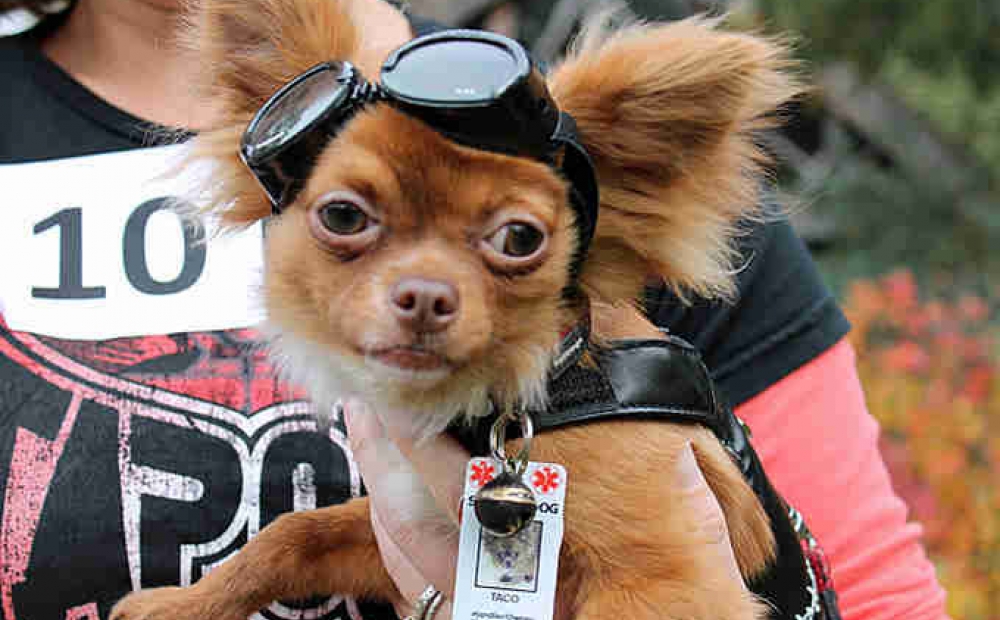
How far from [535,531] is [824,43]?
24.1 feet

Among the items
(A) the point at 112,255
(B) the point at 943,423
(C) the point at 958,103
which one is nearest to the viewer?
(A) the point at 112,255

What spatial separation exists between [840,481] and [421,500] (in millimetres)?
979

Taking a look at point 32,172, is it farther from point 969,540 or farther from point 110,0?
point 969,540

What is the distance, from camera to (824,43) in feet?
27.3

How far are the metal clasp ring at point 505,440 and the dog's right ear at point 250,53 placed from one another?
0.59 metres

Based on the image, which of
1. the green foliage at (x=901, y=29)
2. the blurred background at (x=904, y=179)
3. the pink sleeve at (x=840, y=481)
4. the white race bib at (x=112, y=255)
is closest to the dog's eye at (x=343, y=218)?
the white race bib at (x=112, y=255)

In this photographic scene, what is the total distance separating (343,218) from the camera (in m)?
1.72

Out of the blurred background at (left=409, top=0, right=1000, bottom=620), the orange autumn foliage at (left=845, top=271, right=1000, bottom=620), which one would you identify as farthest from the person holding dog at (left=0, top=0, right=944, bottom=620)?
the blurred background at (left=409, top=0, right=1000, bottom=620)

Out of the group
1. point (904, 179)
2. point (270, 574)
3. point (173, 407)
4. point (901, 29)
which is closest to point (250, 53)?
point (173, 407)

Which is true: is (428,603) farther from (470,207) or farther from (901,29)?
(901,29)

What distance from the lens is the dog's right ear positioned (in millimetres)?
1884

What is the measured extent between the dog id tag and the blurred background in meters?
4.13

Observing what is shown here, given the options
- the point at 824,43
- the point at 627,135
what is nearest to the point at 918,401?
the point at 824,43

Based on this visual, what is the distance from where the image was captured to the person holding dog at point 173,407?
2.09m
